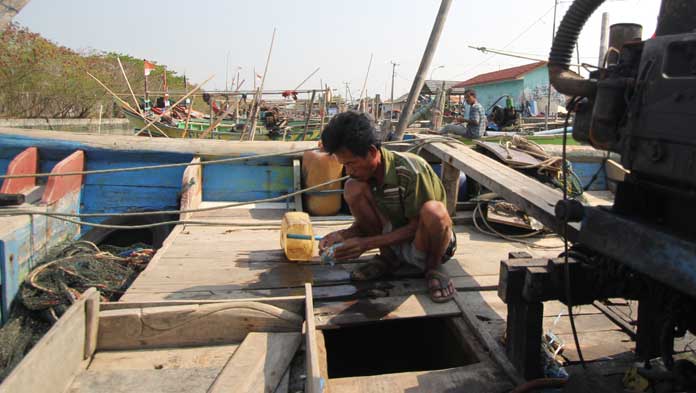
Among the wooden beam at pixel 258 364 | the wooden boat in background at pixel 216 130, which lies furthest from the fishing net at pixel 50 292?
the wooden boat in background at pixel 216 130

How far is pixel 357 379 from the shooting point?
6.00 ft

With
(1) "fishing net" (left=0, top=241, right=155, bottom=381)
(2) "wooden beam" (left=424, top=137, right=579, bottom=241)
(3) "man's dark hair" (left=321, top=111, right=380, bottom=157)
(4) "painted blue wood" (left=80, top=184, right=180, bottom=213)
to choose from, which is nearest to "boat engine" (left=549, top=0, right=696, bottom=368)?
(2) "wooden beam" (left=424, top=137, right=579, bottom=241)

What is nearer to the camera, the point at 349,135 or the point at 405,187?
the point at 349,135

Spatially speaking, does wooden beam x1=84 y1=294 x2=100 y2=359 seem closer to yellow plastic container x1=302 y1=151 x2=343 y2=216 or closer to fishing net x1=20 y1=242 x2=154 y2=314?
fishing net x1=20 y1=242 x2=154 y2=314

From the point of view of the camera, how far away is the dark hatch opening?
2.54m

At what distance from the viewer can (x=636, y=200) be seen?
1.44 metres

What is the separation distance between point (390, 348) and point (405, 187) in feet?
3.31

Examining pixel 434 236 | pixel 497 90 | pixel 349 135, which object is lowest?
pixel 434 236

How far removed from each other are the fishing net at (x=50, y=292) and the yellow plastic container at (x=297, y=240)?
1060 mm

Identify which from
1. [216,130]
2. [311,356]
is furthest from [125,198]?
[216,130]

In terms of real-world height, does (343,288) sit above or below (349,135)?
below

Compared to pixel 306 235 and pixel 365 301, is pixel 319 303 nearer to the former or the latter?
pixel 365 301

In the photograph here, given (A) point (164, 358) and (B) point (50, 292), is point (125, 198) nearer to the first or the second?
(B) point (50, 292)

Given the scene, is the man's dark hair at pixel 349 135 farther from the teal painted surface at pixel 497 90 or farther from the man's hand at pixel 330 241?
the teal painted surface at pixel 497 90
